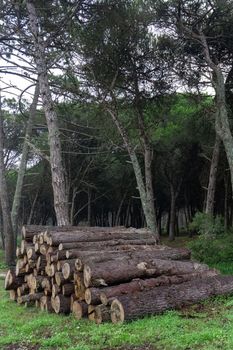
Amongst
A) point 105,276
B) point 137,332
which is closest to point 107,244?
A: point 105,276

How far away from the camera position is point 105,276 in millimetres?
7465

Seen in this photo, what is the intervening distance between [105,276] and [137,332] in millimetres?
1520

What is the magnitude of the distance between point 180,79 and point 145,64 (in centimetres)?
145

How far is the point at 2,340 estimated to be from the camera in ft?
21.2

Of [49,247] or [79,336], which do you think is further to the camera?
[49,247]

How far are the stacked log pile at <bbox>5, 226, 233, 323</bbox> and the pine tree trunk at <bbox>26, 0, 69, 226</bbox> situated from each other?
3.16 m

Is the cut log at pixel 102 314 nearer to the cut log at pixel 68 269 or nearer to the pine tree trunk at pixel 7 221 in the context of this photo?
the cut log at pixel 68 269

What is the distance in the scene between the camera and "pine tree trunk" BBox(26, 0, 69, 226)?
13.3 meters

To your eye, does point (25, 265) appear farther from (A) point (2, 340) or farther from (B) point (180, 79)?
(B) point (180, 79)

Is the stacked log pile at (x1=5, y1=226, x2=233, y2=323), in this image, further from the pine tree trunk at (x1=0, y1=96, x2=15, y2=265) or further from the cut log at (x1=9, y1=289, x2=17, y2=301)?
the pine tree trunk at (x1=0, y1=96, x2=15, y2=265)

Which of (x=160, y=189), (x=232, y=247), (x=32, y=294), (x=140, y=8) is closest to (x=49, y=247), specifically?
(x=32, y=294)


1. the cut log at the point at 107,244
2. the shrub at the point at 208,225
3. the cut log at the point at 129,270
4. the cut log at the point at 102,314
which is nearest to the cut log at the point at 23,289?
the cut log at the point at 107,244

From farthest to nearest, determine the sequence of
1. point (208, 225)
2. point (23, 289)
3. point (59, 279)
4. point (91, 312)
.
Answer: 1. point (208, 225)
2. point (23, 289)
3. point (59, 279)
4. point (91, 312)

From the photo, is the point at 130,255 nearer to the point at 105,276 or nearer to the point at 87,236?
the point at 105,276
